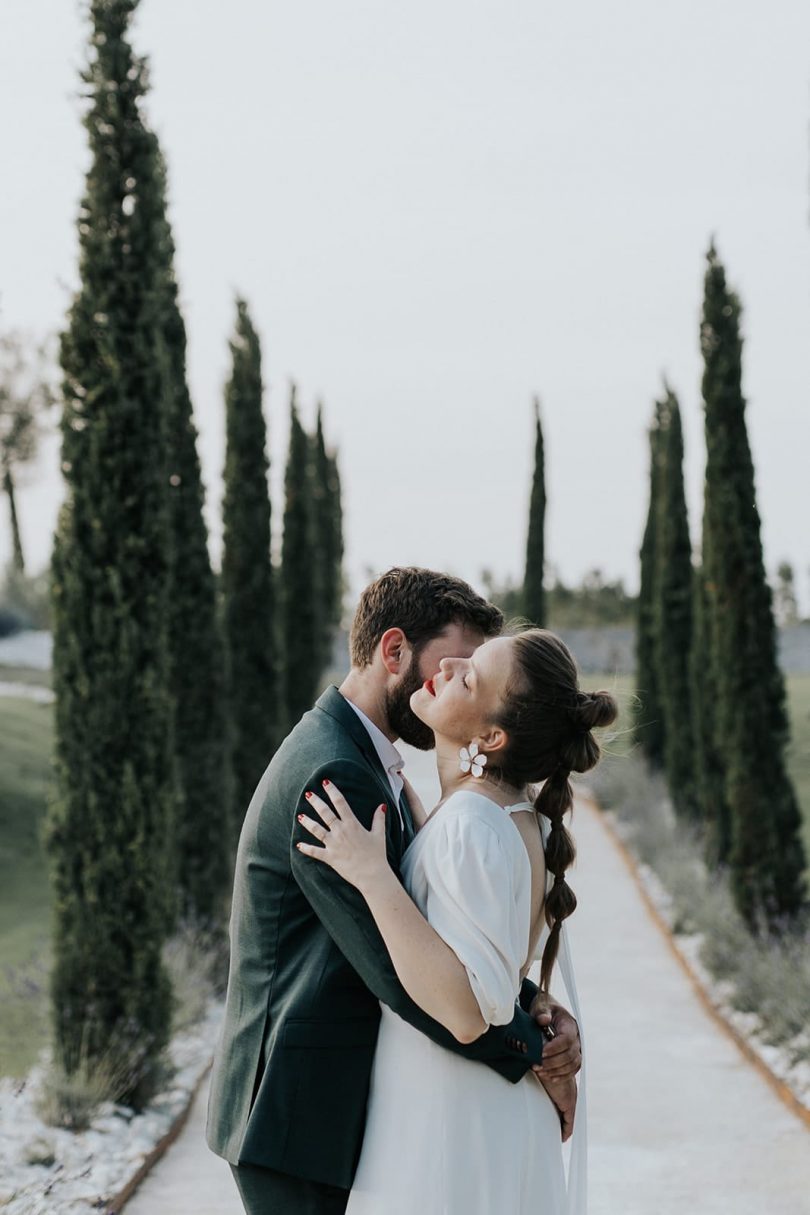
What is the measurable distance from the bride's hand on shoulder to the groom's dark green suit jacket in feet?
0.11

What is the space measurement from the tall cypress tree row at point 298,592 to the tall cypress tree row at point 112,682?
37.1ft

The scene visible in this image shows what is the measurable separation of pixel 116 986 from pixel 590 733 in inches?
193

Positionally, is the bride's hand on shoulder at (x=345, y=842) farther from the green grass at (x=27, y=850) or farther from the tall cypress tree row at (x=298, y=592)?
the tall cypress tree row at (x=298, y=592)

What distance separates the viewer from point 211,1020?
9117mm

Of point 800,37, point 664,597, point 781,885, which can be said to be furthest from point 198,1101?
point 664,597

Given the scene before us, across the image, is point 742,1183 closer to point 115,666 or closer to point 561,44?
point 115,666

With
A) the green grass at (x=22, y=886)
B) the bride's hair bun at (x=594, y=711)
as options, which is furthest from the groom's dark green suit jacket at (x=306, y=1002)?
the green grass at (x=22, y=886)

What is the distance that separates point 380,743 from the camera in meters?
2.91

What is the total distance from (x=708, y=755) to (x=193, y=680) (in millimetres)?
5568

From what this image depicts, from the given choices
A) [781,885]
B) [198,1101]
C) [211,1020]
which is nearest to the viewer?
[198,1101]

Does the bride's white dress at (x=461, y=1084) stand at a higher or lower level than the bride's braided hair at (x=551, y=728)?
lower

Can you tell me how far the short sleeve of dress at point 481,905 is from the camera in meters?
2.50

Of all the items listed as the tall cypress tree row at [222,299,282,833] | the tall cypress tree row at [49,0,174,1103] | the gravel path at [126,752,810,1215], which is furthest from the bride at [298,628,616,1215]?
the tall cypress tree row at [222,299,282,833]

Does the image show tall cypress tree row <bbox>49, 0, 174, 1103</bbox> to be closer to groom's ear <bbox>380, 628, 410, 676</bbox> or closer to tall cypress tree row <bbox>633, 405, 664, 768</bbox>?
groom's ear <bbox>380, 628, 410, 676</bbox>
